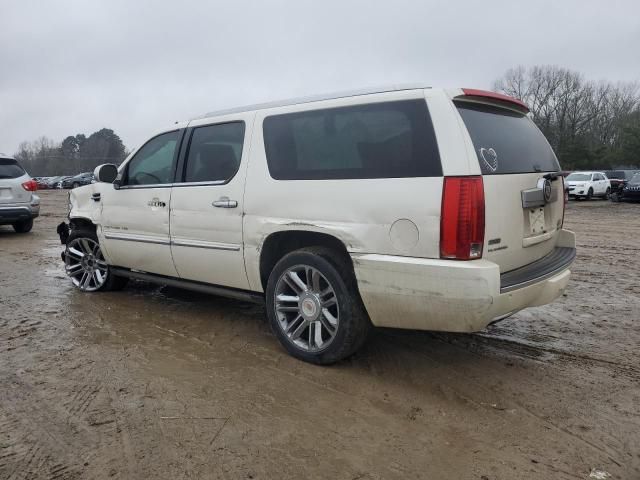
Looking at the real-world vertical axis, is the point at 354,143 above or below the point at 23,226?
above

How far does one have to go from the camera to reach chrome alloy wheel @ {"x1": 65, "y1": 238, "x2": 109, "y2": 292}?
5.78m

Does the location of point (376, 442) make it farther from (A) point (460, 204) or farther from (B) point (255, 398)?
(A) point (460, 204)

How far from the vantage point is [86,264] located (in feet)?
19.4

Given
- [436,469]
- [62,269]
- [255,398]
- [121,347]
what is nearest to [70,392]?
[121,347]

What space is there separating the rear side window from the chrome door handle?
419 millimetres

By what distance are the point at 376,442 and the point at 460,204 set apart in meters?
1.41

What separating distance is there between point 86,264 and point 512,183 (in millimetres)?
4809

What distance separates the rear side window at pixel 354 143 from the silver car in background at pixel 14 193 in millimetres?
9191

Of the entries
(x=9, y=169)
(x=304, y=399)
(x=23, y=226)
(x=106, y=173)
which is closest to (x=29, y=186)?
(x=9, y=169)

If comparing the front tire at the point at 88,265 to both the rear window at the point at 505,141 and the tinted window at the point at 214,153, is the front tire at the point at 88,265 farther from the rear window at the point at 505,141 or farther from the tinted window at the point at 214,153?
the rear window at the point at 505,141

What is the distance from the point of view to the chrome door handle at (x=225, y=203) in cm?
403

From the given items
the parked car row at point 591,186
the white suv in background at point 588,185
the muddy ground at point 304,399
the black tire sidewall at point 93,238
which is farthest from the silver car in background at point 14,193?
the white suv in background at point 588,185

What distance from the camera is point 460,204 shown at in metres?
2.96

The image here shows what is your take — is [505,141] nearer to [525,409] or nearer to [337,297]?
[337,297]
